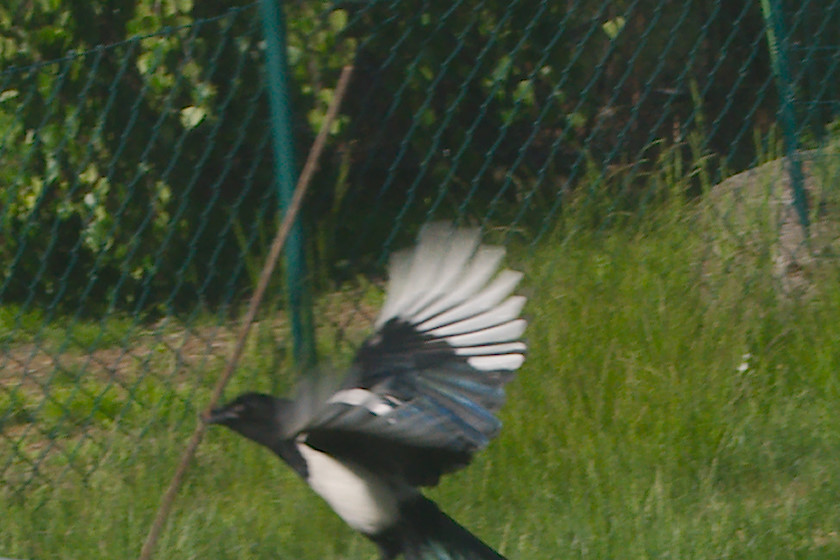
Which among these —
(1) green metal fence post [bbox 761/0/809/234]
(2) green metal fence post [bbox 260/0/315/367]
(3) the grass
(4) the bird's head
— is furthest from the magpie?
(1) green metal fence post [bbox 761/0/809/234]

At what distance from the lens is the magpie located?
2361 millimetres

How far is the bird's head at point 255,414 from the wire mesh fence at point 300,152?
927 mm

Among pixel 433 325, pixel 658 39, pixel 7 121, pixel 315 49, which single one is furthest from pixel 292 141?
pixel 658 39

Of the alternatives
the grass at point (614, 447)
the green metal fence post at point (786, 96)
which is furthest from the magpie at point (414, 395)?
the green metal fence post at point (786, 96)

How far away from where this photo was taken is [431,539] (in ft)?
8.52

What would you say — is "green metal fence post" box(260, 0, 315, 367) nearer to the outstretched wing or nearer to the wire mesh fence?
the wire mesh fence

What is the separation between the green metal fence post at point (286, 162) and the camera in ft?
11.4

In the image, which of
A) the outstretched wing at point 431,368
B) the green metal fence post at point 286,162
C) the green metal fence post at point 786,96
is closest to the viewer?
the outstretched wing at point 431,368

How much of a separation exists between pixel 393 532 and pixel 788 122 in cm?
221

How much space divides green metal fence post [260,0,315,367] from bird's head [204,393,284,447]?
1.00 metres

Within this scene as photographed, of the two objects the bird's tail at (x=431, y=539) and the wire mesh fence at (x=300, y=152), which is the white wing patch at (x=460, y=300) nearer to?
the bird's tail at (x=431, y=539)

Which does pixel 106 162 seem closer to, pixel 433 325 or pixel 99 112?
pixel 99 112

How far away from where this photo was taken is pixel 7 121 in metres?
4.52

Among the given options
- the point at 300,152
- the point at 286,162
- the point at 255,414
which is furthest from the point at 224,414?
the point at 300,152
